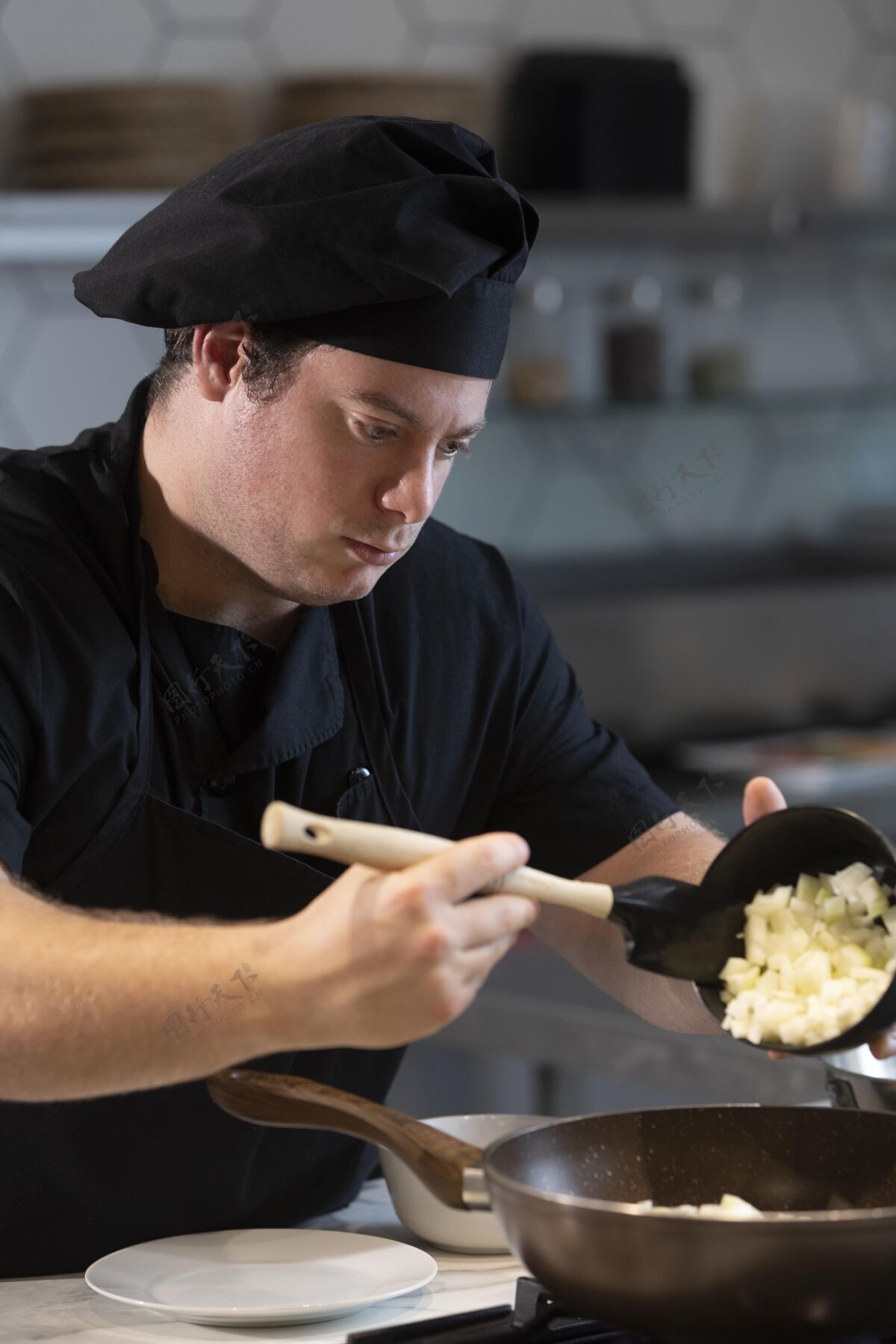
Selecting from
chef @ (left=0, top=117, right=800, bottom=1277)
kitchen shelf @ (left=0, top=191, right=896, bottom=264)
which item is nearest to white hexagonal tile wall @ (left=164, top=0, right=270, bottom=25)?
kitchen shelf @ (left=0, top=191, right=896, bottom=264)

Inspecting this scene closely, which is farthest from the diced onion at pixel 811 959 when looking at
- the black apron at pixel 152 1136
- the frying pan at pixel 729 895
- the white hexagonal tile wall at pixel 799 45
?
the white hexagonal tile wall at pixel 799 45

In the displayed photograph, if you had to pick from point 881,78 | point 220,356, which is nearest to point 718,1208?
point 220,356

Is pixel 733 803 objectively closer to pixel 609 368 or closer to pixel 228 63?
pixel 609 368

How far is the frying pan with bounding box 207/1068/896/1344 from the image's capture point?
918 millimetres

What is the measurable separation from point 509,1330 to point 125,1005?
30cm

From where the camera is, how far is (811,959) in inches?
46.0

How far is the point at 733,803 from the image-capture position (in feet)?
9.97

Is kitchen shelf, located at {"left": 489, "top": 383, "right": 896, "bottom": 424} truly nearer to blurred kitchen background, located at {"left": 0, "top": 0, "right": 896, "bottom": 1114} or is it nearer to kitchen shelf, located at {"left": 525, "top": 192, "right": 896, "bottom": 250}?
blurred kitchen background, located at {"left": 0, "top": 0, "right": 896, "bottom": 1114}

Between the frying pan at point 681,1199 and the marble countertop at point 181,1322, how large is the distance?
13 cm

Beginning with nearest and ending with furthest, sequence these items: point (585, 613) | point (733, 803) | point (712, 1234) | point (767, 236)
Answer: point (712, 1234) → point (733, 803) → point (585, 613) → point (767, 236)

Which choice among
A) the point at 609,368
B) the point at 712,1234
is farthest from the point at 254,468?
the point at 609,368

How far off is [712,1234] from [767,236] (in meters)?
3.05

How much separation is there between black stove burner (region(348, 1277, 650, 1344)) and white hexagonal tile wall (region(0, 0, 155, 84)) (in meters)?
2.68

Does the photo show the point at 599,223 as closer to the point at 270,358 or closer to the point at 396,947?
the point at 270,358
